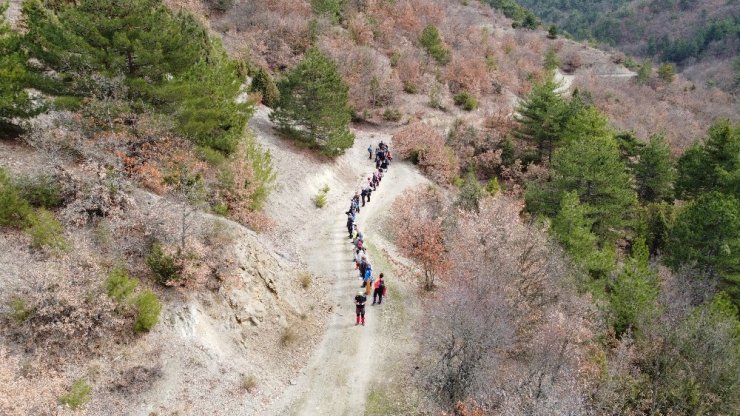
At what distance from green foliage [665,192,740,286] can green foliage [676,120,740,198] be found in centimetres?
842

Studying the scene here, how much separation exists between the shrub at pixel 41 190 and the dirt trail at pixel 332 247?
31.9 feet

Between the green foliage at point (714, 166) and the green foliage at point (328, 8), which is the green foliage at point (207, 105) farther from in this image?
the green foliage at point (714, 166)

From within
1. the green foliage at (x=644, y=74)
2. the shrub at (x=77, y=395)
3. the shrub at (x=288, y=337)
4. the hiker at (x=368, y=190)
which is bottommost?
the shrub at (x=288, y=337)

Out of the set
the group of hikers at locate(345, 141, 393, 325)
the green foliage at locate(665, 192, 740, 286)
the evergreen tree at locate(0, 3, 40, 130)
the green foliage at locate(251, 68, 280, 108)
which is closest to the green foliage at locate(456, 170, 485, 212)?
the group of hikers at locate(345, 141, 393, 325)

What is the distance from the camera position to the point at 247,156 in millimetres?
23922

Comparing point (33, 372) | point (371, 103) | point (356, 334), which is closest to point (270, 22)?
point (371, 103)

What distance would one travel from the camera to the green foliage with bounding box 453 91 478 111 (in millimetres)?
53906

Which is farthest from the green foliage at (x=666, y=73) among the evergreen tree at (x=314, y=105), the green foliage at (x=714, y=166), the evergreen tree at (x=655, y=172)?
the evergreen tree at (x=314, y=105)

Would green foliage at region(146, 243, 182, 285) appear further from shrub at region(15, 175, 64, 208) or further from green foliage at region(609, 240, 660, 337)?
green foliage at region(609, 240, 660, 337)

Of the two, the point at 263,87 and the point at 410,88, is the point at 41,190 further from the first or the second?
the point at 410,88

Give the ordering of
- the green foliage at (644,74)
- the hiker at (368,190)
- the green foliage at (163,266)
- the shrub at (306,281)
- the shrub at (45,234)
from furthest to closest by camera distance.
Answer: the green foliage at (644,74), the hiker at (368,190), the shrub at (306,281), the green foliage at (163,266), the shrub at (45,234)

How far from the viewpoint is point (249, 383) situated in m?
15.3

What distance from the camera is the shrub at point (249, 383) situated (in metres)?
15.3

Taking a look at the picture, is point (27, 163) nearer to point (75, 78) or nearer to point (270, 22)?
point (75, 78)
